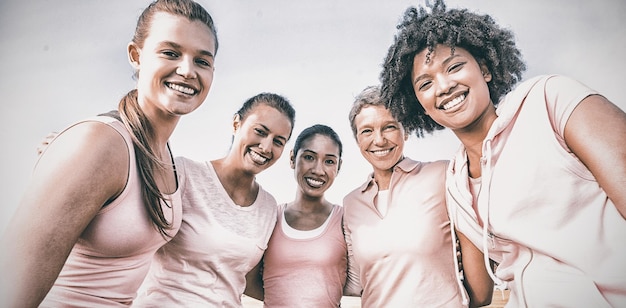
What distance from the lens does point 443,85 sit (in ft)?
6.19

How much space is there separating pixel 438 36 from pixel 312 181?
1292 millimetres

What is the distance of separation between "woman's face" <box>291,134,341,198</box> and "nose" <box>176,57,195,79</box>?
1.23m

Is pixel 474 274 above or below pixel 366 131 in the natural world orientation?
below

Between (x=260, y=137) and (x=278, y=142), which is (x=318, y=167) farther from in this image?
(x=260, y=137)

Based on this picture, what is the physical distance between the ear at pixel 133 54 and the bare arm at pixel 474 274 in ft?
6.16

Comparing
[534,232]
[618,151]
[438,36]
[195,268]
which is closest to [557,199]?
[534,232]

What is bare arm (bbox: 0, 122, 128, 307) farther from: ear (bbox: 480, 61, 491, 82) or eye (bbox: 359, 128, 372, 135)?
ear (bbox: 480, 61, 491, 82)

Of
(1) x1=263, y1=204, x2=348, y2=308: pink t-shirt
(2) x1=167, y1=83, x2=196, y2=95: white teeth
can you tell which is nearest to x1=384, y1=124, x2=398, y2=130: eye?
(1) x1=263, y1=204, x2=348, y2=308: pink t-shirt

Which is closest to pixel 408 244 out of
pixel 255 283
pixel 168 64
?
pixel 255 283

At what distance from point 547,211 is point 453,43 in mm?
943

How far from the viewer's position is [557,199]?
151 centimetres

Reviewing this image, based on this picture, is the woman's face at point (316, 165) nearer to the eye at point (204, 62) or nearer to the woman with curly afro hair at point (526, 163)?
the woman with curly afro hair at point (526, 163)

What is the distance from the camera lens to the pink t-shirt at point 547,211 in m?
1.41

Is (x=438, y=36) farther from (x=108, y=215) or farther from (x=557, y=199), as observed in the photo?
(x=108, y=215)
